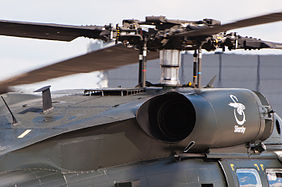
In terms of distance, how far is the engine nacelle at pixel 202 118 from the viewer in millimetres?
6117

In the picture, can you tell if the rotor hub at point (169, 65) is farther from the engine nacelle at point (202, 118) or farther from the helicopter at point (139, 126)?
the engine nacelle at point (202, 118)

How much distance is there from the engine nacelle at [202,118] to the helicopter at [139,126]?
1 centimetres

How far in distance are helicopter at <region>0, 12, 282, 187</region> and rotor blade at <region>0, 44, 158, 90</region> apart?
1cm

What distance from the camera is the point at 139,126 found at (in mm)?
6098

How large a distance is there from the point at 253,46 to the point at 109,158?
10.3 feet

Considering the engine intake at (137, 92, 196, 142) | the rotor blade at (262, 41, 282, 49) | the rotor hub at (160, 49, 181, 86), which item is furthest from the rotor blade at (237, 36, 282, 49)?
the engine intake at (137, 92, 196, 142)

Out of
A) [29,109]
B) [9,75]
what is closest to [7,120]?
[29,109]

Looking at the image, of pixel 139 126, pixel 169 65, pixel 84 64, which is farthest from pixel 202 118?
pixel 84 64

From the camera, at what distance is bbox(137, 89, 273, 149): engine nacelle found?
20.1 ft

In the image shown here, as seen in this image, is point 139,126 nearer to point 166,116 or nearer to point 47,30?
point 166,116

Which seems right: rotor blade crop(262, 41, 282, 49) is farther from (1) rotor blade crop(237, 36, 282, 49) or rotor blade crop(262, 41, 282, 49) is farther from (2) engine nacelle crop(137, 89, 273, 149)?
(2) engine nacelle crop(137, 89, 273, 149)

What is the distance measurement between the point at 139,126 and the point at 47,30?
183 cm

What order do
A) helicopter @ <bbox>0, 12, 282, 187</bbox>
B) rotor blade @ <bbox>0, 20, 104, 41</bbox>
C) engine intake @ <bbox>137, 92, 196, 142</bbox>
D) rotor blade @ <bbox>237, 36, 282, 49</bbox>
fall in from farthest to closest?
1. rotor blade @ <bbox>237, 36, 282, 49</bbox>
2. rotor blade @ <bbox>0, 20, 104, 41</bbox>
3. engine intake @ <bbox>137, 92, 196, 142</bbox>
4. helicopter @ <bbox>0, 12, 282, 187</bbox>

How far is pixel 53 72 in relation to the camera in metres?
6.31
